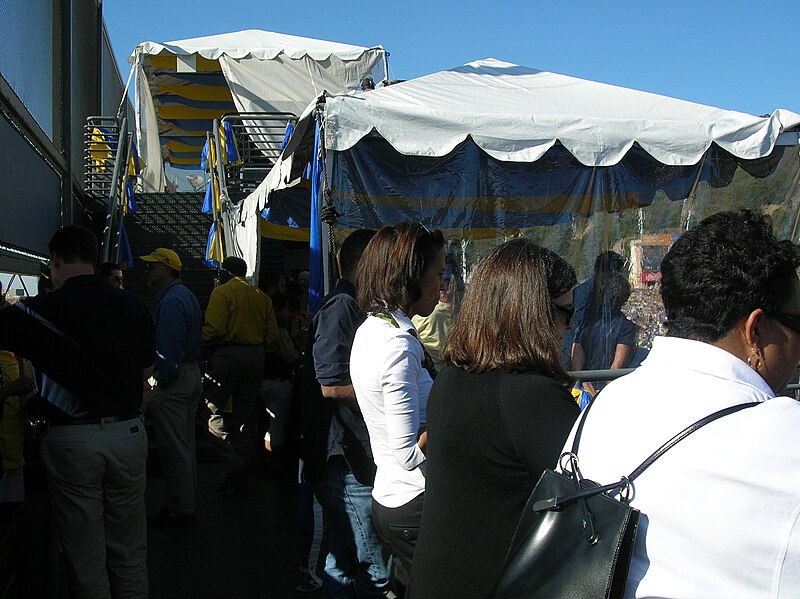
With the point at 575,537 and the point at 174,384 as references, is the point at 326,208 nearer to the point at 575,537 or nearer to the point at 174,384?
the point at 174,384

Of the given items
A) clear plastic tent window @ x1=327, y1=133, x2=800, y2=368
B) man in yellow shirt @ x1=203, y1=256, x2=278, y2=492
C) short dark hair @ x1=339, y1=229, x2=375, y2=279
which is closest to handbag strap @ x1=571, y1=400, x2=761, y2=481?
short dark hair @ x1=339, y1=229, x2=375, y2=279

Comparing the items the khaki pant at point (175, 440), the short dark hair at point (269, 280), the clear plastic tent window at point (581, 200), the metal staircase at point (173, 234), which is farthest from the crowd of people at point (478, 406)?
the metal staircase at point (173, 234)

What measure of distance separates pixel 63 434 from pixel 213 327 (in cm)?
312

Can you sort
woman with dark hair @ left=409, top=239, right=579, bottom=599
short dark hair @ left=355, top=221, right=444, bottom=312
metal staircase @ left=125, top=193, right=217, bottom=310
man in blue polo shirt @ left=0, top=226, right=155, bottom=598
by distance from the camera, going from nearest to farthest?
woman with dark hair @ left=409, top=239, right=579, bottom=599 → short dark hair @ left=355, top=221, right=444, bottom=312 → man in blue polo shirt @ left=0, top=226, right=155, bottom=598 → metal staircase @ left=125, top=193, right=217, bottom=310

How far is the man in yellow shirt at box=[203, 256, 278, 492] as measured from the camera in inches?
260

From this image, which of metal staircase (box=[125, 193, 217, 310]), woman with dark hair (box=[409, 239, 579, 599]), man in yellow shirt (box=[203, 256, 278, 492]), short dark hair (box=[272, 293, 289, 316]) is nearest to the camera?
woman with dark hair (box=[409, 239, 579, 599])

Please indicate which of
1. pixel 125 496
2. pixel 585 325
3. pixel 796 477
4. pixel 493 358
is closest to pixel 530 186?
pixel 585 325

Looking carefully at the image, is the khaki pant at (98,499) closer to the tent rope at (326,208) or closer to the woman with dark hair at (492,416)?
the tent rope at (326,208)

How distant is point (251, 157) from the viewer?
1190cm

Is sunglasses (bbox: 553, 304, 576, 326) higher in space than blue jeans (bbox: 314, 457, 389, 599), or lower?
higher

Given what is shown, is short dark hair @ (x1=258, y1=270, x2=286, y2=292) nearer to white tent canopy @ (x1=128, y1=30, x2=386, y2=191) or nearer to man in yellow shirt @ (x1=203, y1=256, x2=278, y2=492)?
man in yellow shirt @ (x1=203, y1=256, x2=278, y2=492)

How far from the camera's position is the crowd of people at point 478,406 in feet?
3.91

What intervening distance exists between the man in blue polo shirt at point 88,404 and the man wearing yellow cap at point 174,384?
6.35 ft

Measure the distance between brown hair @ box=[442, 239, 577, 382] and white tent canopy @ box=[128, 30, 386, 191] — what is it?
12.5m
